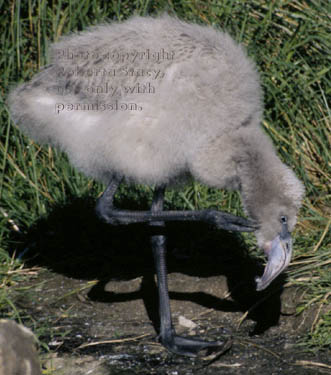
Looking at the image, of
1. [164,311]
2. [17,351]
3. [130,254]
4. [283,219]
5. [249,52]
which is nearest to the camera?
[17,351]

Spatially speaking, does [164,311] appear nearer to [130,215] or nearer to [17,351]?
[130,215]

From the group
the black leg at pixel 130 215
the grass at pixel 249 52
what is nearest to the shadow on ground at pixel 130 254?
the grass at pixel 249 52

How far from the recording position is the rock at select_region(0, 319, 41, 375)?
3.50 metres

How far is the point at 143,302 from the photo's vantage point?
5.12 metres

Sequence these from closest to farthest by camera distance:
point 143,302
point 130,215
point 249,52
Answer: point 130,215
point 143,302
point 249,52

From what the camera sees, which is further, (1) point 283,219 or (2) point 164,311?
(2) point 164,311

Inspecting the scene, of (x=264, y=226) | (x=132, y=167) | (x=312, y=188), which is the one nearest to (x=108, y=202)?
(x=132, y=167)

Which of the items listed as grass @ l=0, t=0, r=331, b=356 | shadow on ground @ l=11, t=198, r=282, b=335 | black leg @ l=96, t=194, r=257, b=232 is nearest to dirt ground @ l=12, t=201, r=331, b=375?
shadow on ground @ l=11, t=198, r=282, b=335

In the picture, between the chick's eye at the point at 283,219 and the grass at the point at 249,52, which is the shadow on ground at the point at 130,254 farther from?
the chick's eye at the point at 283,219

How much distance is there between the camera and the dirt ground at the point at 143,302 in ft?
14.0

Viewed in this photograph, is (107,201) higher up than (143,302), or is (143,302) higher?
(107,201)

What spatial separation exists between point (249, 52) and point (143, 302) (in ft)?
7.75

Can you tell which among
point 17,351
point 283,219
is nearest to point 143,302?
point 283,219

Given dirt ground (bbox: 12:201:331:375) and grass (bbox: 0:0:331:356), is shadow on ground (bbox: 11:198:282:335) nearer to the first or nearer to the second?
dirt ground (bbox: 12:201:331:375)
